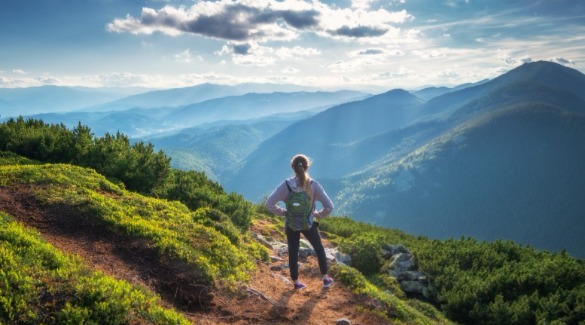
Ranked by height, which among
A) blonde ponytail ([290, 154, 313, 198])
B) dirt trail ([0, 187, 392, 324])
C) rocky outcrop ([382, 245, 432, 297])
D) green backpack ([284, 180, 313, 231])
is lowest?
rocky outcrop ([382, 245, 432, 297])

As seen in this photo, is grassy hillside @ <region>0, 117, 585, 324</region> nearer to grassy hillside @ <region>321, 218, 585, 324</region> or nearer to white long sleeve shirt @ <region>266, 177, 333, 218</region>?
grassy hillside @ <region>321, 218, 585, 324</region>

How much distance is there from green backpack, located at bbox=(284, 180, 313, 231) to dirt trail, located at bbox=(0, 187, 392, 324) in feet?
6.73

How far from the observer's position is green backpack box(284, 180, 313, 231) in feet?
31.1

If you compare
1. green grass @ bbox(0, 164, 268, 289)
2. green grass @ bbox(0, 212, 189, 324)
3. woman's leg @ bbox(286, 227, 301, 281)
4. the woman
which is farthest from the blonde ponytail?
green grass @ bbox(0, 212, 189, 324)

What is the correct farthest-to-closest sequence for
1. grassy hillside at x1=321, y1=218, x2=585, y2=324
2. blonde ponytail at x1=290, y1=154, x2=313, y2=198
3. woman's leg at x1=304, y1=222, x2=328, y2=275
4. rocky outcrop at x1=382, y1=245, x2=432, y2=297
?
rocky outcrop at x1=382, y1=245, x2=432, y2=297 → grassy hillside at x1=321, y1=218, x2=585, y2=324 → woman's leg at x1=304, y1=222, x2=328, y2=275 → blonde ponytail at x1=290, y1=154, x2=313, y2=198

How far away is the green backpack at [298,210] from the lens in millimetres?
9469

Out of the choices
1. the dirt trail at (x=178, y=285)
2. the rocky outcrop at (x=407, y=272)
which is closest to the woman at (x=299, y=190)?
the dirt trail at (x=178, y=285)

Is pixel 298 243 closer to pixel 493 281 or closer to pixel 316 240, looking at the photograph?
pixel 316 240

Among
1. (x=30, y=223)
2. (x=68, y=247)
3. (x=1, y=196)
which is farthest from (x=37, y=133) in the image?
(x=68, y=247)

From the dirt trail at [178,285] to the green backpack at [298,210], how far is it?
2051 millimetres

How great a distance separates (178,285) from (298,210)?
3485 millimetres

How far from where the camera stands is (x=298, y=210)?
9516 millimetres

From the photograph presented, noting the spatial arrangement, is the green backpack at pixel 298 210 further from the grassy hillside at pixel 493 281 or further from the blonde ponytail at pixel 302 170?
the grassy hillside at pixel 493 281

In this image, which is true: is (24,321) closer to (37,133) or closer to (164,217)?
(164,217)
